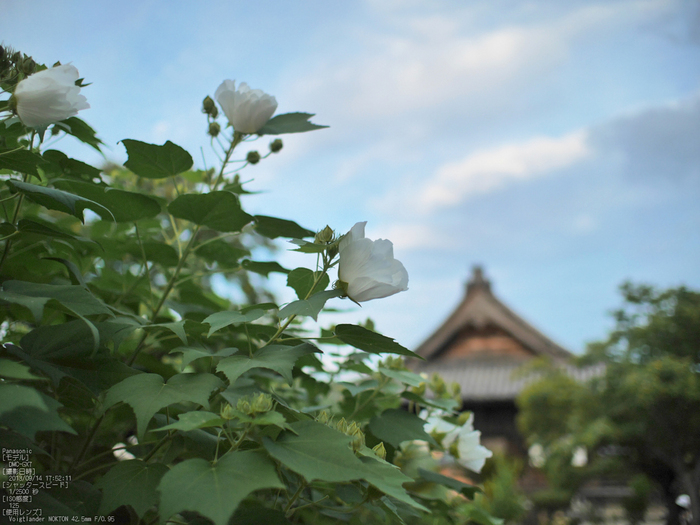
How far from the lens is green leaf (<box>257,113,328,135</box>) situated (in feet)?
3.12

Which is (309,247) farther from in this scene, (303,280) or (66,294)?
(66,294)

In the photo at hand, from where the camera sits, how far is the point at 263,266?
974 mm

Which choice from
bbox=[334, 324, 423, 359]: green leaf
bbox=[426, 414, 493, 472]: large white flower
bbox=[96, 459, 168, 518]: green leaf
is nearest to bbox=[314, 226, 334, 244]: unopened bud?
bbox=[334, 324, 423, 359]: green leaf

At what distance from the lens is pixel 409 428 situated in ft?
3.03

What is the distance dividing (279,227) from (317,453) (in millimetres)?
505

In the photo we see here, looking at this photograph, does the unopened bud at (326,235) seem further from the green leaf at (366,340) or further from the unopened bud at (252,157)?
the unopened bud at (252,157)

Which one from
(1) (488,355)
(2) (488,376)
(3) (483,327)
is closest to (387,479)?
(2) (488,376)

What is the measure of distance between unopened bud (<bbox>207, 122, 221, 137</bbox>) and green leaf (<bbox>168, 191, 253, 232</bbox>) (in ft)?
0.60

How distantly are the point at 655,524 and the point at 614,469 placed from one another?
7.63 feet

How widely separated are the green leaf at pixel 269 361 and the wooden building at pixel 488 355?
1168 cm

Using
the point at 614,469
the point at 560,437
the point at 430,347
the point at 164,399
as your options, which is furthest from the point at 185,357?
the point at 430,347

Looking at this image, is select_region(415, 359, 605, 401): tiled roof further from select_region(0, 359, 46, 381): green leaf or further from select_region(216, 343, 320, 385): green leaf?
select_region(0, 359, 46, 381): green leaf

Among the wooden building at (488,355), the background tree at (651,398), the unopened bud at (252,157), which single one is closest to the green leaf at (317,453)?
the unopened bud at (252,157)

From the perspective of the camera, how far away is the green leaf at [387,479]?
0.53m
